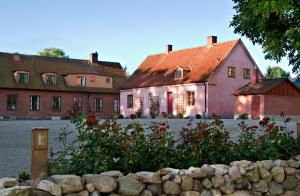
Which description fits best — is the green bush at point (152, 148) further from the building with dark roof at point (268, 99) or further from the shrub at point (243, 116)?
the building with dark roof at point (268, 99)

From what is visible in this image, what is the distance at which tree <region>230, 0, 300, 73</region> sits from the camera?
268 inches

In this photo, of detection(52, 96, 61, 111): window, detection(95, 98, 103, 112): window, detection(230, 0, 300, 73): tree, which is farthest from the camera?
detection(95, 98, 103, 112): window

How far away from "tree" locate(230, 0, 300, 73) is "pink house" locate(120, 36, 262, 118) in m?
26.7

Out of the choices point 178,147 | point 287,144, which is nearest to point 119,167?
point 178,147

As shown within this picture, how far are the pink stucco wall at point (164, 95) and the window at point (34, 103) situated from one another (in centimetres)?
832

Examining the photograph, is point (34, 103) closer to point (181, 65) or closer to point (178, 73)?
point (178, 73)

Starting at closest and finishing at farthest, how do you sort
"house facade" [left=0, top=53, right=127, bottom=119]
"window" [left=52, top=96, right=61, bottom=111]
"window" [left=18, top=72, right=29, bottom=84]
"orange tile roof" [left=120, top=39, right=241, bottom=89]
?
"orange tile roof" [left=120, top=39, right=241, bottom=89] < "house facade" [left=0, top=53, right=127, bottom=119] < "window" [left=18, top=72, right=29, bottom=84] < "window" [left=52, top=96, right=61, bottom=111]

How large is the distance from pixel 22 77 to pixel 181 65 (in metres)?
15.7

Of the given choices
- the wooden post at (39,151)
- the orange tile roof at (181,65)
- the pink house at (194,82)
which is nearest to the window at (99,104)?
the pink house at (194,82)

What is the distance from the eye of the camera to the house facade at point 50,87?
136 feet

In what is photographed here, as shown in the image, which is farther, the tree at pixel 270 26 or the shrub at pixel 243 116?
the shrub at pixel 243 116

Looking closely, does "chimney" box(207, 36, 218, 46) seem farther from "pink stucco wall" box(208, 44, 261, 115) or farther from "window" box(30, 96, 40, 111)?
"window" box(30, 96, 40, 111)

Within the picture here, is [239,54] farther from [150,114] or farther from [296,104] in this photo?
[150,114]

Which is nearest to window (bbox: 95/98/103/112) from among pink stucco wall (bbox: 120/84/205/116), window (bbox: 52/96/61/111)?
pink stucco wall (bbox: 120/84/205/116)
